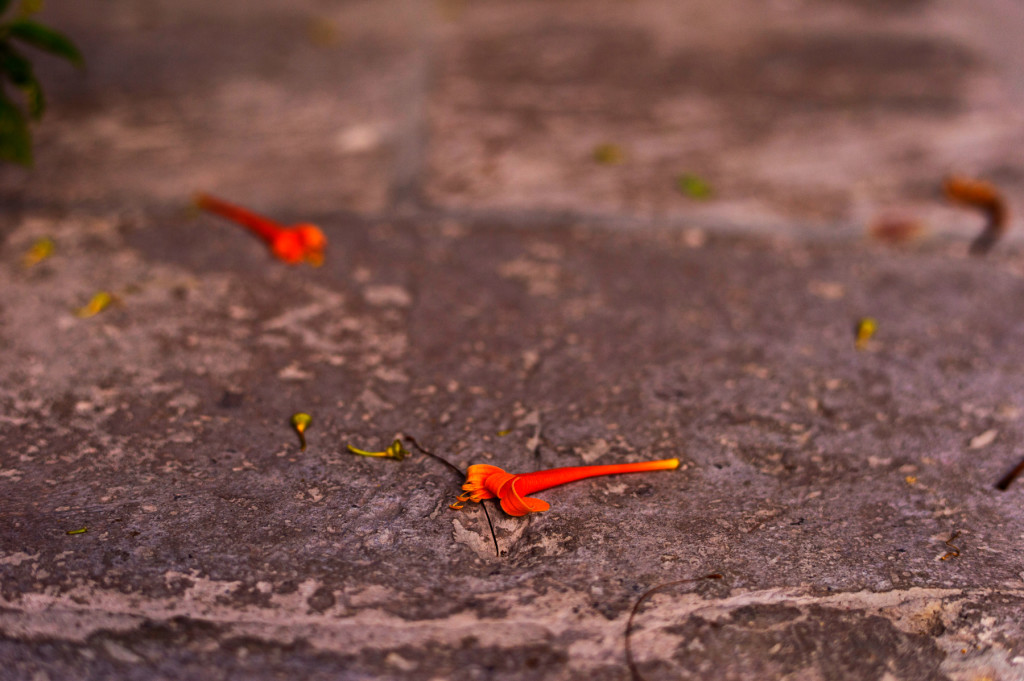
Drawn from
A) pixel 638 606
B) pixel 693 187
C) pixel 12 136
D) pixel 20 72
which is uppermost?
pixel 20 72

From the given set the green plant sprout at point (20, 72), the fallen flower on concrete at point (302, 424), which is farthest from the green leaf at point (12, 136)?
the fallen flower on concrete at point (302, 424)

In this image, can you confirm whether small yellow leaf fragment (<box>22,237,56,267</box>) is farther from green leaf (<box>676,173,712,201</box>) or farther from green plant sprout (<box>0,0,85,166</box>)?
green leaf (<box>676,173,712,201</box>)

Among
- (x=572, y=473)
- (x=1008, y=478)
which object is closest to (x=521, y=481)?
(x=572, y=473)

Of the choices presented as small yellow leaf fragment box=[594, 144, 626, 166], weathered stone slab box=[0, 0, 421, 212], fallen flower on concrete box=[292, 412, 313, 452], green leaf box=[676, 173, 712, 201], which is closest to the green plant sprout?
weathered stone slab box=[0, 0, 421, 212]

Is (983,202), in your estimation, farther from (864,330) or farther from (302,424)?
(302,424)

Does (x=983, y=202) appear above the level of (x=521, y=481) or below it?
above
